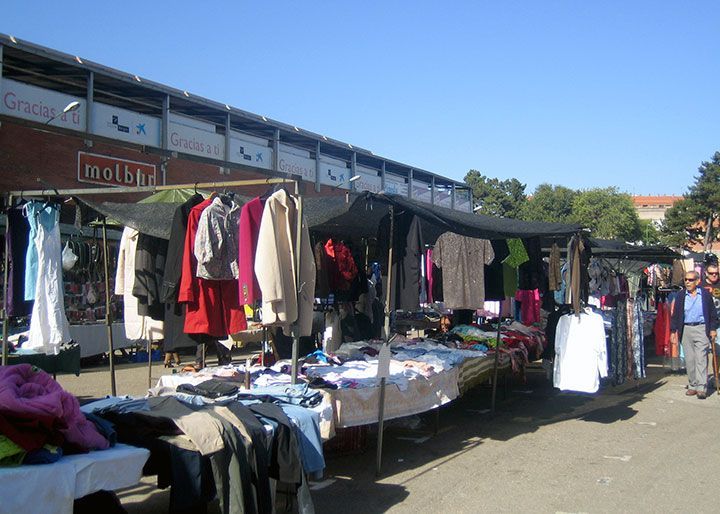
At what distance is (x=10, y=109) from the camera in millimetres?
18859

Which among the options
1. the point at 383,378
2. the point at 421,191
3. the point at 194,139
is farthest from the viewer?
the point at 421,191

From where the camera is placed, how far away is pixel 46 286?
20.5 ft

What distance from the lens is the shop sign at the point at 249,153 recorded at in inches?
1091

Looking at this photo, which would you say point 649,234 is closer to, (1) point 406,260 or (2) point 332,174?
(2) point 332,174

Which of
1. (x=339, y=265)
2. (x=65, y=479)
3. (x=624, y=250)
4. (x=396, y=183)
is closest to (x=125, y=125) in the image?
(x=339, y=265)

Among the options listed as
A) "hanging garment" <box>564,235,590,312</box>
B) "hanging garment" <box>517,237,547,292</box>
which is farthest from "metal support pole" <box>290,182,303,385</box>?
"hanging garment" <box>517,237,547,292</box>

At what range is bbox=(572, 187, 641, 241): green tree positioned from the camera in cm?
5341

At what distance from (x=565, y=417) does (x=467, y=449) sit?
7.79 ft

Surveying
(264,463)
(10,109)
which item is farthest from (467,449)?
(10,109)

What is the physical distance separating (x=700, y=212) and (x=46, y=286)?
58.3m

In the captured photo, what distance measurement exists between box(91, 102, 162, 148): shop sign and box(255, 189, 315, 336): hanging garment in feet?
56.7

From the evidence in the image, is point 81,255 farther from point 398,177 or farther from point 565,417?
point 398,177

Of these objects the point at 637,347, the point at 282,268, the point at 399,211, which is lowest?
the point at 637,347

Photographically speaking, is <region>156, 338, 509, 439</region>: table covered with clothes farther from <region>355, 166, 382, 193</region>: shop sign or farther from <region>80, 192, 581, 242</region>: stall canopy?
<region>355, 166, 382, 193</region>: shop sign
